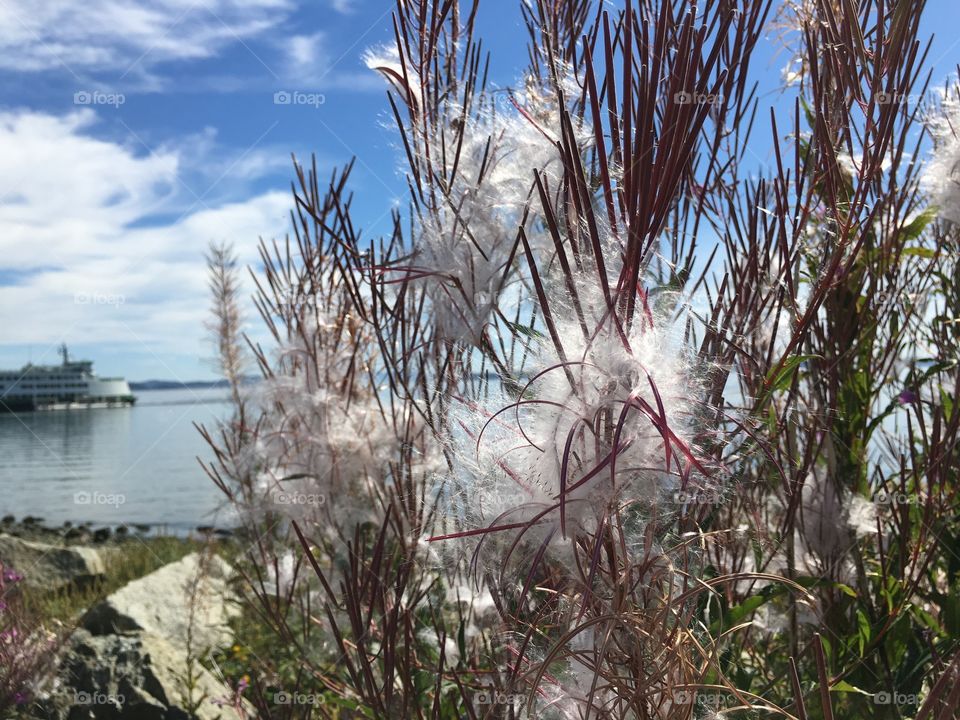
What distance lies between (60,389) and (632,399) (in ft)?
181

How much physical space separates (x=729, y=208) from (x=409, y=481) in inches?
45.7

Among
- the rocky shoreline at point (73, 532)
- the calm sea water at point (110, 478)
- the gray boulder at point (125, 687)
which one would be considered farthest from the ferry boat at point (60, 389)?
the gray boulder at point (125, 687)

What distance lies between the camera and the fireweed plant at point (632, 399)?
95cm

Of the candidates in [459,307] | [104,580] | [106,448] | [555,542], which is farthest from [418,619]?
[106,448]

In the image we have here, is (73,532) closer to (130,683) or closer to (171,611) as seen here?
(171,611)

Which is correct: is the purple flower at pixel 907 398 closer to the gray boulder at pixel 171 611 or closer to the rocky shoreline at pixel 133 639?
the rocky shoreline at pixel 133 639

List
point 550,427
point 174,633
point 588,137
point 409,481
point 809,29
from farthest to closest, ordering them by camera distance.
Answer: point 174,633
point 409,481
point 809,29
point 588,137
point 550,427

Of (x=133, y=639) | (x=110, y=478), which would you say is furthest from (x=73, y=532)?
(x=133, y=639)

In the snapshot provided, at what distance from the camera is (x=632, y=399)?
85cm

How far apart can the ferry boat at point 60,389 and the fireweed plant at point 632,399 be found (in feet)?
155

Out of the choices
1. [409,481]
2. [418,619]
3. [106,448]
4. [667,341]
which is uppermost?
[667,341]

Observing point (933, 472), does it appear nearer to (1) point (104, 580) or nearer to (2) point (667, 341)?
(2) point (667, 341)

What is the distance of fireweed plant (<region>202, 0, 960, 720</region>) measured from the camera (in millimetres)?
946

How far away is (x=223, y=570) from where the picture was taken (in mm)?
6273
